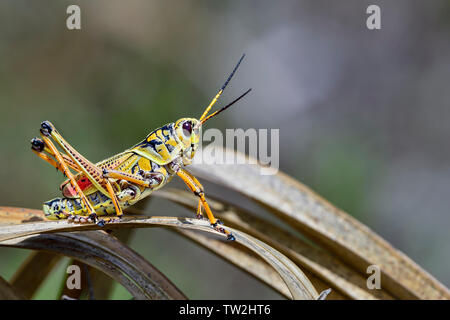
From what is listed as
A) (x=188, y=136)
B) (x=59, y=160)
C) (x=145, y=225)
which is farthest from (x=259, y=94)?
(x=145, y=225)

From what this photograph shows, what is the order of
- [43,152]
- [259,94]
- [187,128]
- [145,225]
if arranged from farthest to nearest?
[259,94] → [187,128] → [43,152] → [145,225]

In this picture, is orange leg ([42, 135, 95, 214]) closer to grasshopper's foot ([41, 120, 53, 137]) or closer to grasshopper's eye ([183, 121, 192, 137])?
grasshopper's foot ([41, 120, 53, 137])

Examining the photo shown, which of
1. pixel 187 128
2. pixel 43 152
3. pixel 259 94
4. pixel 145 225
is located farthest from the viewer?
pixel 259 94

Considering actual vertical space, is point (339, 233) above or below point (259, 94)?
below

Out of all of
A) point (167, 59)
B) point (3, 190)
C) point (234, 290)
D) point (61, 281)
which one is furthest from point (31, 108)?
point (61, 281)

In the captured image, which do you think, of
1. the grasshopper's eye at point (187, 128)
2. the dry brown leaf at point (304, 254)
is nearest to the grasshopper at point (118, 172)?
the grasshopper's eye at point (187, 128)

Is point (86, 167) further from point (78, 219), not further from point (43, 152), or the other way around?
point (78, 219)

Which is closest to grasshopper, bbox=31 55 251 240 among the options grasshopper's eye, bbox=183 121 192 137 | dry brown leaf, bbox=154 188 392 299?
grasshopper's eye, bbox=183 121 192 137
